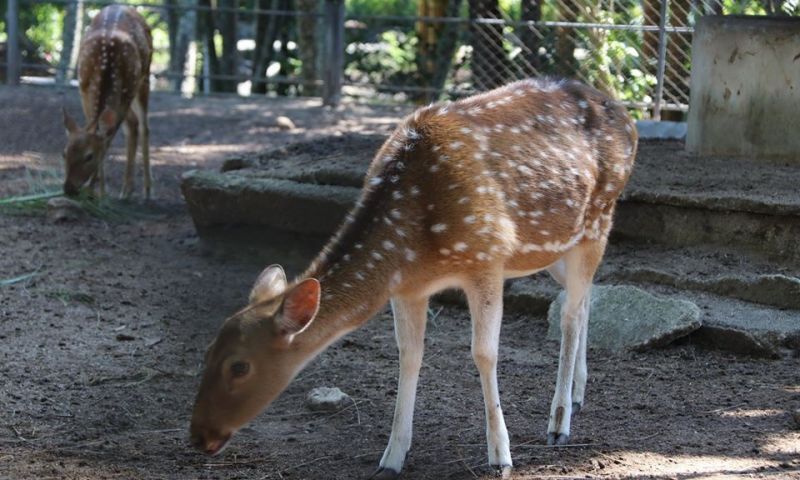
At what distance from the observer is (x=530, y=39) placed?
1308cm

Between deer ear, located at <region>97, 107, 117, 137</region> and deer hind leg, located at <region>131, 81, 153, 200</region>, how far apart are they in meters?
0.57

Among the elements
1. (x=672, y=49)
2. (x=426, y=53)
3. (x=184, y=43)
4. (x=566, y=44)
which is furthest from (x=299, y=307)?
(x=184, y=43)

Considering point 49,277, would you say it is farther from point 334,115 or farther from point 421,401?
point 334,115

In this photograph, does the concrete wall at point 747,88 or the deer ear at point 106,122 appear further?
the deer ear at point 106,122

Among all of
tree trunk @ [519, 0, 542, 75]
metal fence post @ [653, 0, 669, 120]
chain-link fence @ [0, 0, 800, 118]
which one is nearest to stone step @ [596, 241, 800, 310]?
chain-link fence @ [0, 0, 800, 118]

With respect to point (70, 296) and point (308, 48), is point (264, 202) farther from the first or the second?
point (308, 48)

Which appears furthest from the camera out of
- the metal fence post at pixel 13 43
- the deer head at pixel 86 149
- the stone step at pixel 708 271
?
the metal fence post at pixel 13 43

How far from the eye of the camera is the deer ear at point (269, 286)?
457 centimetres

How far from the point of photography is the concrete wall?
8.27 m

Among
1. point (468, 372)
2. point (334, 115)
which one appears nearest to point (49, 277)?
point (468, 372)

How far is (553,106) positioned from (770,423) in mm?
1767

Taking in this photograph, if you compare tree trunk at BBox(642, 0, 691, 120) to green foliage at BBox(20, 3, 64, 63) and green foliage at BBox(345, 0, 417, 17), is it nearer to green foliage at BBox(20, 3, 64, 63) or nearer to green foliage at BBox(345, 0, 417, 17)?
green foliage at BBox(20, 3, 64, 63)

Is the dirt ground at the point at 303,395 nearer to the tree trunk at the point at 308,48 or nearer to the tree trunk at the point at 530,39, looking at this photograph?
the tree trunk at the point at 530,39

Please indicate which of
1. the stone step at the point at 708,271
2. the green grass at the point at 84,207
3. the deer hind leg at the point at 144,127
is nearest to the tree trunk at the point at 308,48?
the deer hind leg at the point at 144,127
